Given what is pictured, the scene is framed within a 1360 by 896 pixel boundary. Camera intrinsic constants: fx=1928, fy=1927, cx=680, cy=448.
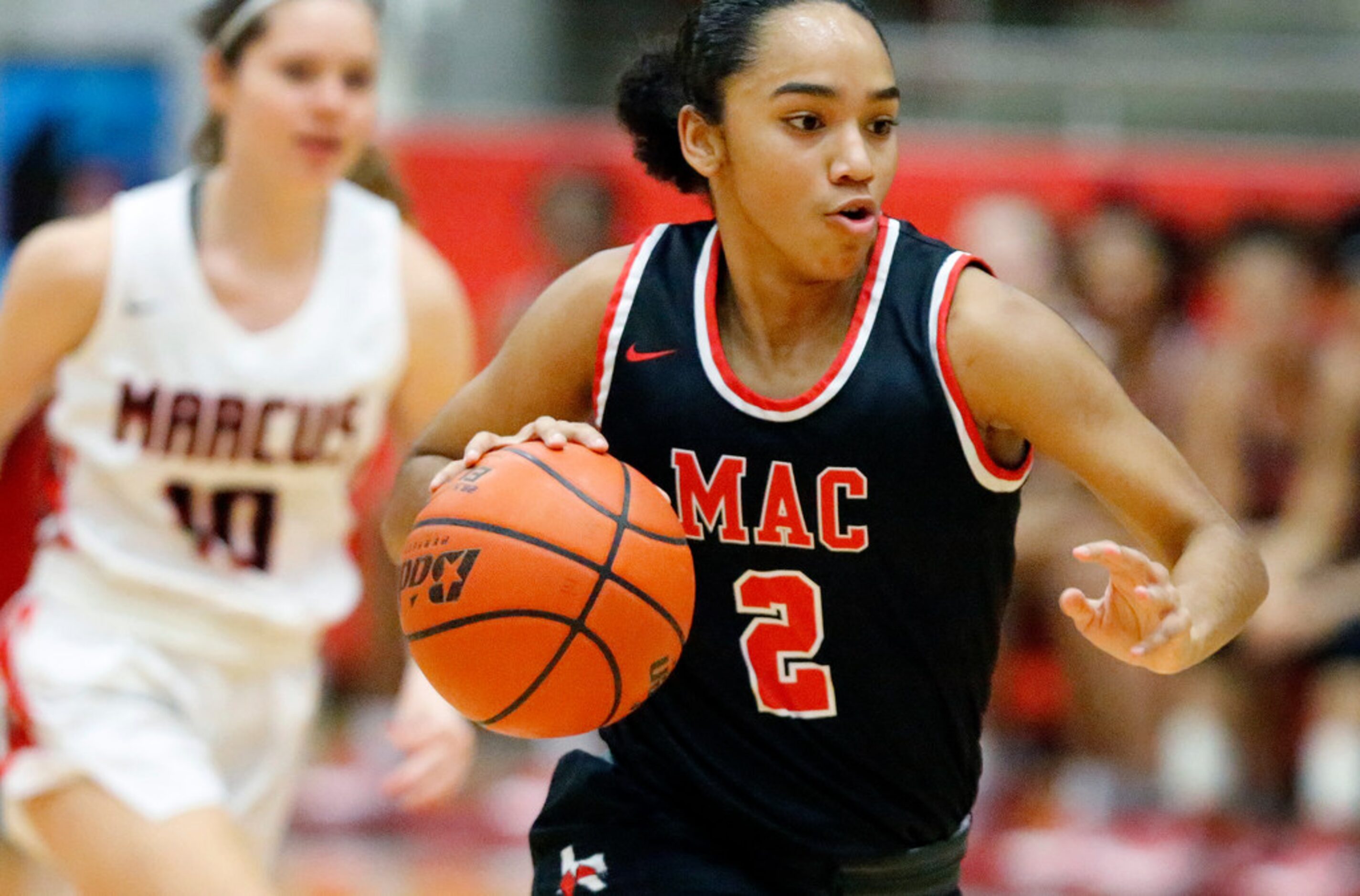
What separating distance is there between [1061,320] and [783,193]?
0.46 m

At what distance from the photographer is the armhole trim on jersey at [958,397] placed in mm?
2873

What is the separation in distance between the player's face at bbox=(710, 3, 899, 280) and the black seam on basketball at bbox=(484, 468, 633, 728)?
1.61ft

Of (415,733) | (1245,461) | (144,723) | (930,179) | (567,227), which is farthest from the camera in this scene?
(930,179)

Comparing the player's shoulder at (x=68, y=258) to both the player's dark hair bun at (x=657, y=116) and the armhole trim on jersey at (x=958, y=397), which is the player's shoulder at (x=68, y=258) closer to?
the player's dark hair bun at (x=657, y=116)

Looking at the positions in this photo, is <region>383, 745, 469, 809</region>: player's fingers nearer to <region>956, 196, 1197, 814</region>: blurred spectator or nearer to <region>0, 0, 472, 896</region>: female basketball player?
<region>0, 0, 472, 896</region>: female basketball player

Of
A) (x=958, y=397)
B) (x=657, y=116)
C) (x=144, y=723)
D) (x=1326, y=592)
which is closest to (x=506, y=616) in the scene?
(x=958, y=397)

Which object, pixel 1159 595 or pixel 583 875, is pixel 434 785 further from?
pixel 1159 595

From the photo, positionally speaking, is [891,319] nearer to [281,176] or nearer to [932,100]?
[281,176]

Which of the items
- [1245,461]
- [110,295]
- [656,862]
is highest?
[110,295]

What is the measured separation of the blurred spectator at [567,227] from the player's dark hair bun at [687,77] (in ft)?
14.5

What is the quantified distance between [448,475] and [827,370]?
A: 60 centimetres

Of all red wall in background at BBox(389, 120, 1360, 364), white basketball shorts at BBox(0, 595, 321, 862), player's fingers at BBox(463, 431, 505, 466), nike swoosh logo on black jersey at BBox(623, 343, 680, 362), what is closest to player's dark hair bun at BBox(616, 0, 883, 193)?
nike swoosh logo on black jersey at BBox(623, 343, 680, 362)

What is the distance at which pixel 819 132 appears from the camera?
9.43 ft

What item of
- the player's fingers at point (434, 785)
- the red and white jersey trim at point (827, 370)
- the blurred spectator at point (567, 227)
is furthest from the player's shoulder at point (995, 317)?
the blurred spectator at point (567, 227)
